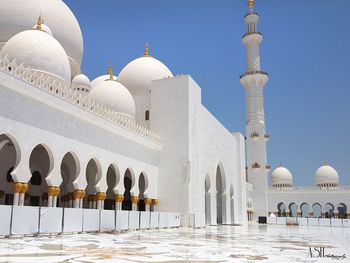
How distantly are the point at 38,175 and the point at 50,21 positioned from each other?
714 centimetres

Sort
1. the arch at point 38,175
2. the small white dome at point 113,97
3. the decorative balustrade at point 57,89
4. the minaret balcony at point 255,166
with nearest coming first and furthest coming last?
the decorative balustrade at point 57,89 → the arch at point 38,175 → the small white dome at point 113,97 → the minaret balcony at point 255,166

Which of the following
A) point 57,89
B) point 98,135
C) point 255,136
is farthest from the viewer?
point 255,136

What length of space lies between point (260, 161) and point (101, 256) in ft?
84.1

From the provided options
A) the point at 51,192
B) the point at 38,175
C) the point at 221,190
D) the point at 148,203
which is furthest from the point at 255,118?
the point at 51,192

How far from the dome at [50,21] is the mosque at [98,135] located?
4 centimetres

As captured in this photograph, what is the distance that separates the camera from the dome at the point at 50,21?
16328 mm

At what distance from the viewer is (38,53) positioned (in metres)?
12.9

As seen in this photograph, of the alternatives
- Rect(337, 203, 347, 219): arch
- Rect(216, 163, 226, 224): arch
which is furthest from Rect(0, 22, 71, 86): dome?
Rect(337, 203, 347, 219): arch

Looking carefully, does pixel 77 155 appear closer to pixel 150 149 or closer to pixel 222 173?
pixel 150 149

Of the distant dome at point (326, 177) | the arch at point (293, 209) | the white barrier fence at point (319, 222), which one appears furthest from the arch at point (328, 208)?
the white barrier fence at point (319, 222)

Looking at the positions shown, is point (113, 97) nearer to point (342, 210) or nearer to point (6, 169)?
point (6, 169)

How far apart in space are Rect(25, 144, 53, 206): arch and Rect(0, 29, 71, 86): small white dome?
3174 millimetres

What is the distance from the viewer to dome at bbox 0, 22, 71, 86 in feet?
41.8

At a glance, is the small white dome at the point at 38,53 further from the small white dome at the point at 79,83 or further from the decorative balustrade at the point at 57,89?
the small white dome at the point at 79,83
